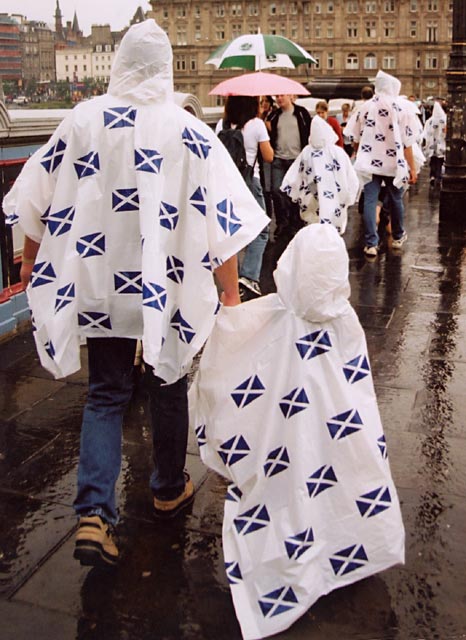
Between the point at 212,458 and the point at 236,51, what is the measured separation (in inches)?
286

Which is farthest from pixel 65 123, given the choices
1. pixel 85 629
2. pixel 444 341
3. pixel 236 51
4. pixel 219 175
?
pixel 236 51

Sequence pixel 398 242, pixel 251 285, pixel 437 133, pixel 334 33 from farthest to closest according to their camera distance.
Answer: pixel 334 33 < pixel 437 133 < pixel 398 242 < pixel 251 285

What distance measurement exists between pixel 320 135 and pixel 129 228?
505 centimetres

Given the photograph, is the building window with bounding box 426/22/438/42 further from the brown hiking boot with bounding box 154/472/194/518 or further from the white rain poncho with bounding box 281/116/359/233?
the brown hiking boot with bounding box 154/472/194/518

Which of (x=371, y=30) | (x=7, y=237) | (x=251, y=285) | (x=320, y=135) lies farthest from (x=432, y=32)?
(x=7, y=237)

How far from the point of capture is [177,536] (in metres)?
3.06

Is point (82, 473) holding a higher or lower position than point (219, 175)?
lower

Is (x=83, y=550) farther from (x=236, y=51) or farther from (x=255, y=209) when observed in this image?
(x=236, y=51)

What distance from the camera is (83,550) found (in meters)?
2.72

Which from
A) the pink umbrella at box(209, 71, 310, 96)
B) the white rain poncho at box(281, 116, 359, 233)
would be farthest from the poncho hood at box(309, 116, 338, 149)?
the pink umbrella at box(209, 71, 310, 96)

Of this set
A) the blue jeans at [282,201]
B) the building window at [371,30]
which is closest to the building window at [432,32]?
the building window at [371,30]

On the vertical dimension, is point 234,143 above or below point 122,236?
above

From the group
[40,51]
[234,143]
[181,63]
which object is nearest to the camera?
[234,143]

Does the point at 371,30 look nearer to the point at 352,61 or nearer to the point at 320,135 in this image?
the point at 352,61
